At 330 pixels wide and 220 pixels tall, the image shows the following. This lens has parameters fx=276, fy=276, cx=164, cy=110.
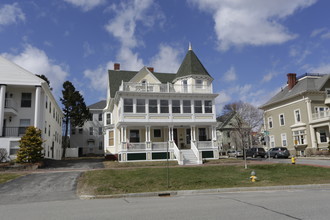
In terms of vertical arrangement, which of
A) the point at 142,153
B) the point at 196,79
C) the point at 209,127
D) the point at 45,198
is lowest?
the point at 45,198

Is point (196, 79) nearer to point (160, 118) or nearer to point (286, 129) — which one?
point (160, 118)

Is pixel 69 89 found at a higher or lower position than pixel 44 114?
higher

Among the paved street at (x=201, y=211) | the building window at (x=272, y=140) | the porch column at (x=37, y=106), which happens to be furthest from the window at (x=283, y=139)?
the paved street at (x=201, y=211)

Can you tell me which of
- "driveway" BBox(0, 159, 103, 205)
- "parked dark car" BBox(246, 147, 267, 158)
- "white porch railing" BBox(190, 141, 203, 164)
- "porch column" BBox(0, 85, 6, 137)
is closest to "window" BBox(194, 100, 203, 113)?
"white porch railing" BBox(190, 141, 203, 164)

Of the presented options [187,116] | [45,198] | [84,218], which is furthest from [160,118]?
[84,218]

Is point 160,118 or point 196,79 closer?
point 160,118

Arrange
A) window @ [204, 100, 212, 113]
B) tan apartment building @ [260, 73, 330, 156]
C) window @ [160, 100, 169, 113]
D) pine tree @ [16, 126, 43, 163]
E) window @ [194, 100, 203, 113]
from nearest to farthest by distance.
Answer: pine tree @ [16, 126, 43, 163] < window @ [160, 100, 169, 113] < window @ [194, 100, 203, 113] < window @ [204, 100, 212, 113] < tan apartment building @ [260, 73, 330, 156]

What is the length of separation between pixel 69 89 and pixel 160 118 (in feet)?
74.4

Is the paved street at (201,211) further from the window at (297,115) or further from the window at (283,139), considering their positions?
the window at (283,139)

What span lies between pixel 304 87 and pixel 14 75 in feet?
119

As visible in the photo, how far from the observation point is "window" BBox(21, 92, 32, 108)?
27859mm

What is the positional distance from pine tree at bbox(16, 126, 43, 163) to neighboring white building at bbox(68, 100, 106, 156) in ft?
Answer: 101

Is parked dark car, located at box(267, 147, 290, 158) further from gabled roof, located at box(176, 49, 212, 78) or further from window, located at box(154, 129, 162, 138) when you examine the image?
window, located at box(154, 129, 162, 138)

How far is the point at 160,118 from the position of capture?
28781mm
